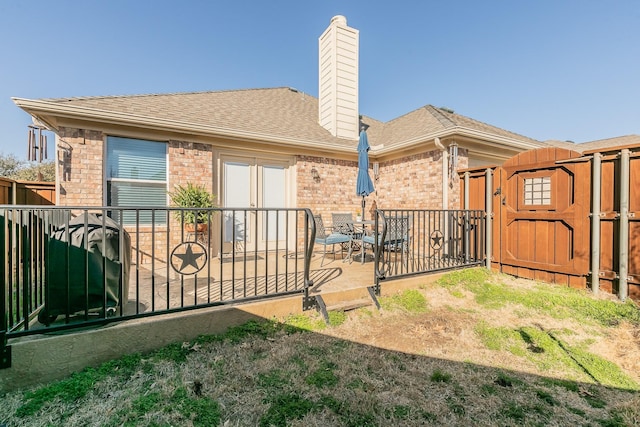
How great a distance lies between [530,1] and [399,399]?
845 centimetres

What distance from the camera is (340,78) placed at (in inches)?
303

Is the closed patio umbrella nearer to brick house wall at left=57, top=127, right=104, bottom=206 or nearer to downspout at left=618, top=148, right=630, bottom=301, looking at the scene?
downspout at left=618, top=148, right=630, bottom=301

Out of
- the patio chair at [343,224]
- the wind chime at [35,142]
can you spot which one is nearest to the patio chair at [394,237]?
the patio chair at [343,224]

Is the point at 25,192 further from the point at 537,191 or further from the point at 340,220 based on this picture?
the point at 537,191

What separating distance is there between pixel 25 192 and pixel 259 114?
19.6 feet

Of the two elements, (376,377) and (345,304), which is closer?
(376,377)

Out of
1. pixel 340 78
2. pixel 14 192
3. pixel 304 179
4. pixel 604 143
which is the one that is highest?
pixel 340 78

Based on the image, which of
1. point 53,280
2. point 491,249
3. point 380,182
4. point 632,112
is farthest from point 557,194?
point 632,112

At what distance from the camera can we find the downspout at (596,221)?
380cm

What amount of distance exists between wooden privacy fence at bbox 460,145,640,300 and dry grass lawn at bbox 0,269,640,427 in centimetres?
70

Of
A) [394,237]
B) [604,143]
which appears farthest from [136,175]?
[604,143]

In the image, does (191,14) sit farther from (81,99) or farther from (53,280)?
(53,280)

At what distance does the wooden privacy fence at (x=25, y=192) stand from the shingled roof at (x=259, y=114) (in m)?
3.35

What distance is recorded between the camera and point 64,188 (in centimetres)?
465
